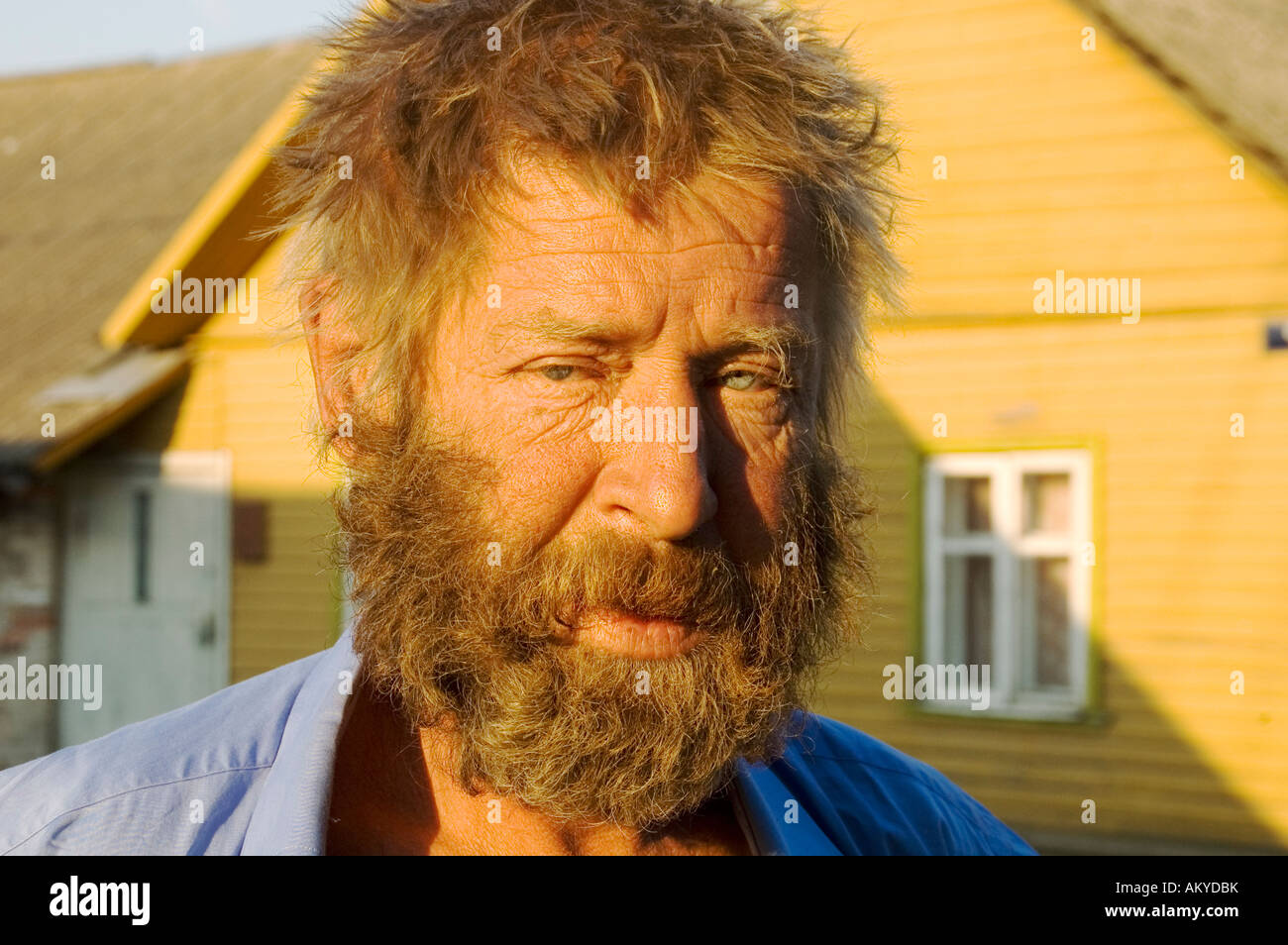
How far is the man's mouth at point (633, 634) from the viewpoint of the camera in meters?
1.70

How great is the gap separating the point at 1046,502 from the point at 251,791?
6963 mm

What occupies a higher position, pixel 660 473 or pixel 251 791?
pixel 660 473

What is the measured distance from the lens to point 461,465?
1804 millimetres

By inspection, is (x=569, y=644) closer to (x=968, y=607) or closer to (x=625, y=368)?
(x=625, y=368)

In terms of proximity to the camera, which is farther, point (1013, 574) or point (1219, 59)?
point (1013, 574)

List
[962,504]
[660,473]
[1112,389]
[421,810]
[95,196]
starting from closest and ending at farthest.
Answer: [660,473] → [421,810] → [1112,389] → [962,504] → [95,196]

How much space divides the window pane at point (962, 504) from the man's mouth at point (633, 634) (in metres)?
6.74

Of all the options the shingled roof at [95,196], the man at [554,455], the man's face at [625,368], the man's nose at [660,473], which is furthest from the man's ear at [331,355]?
the shingled roof at [95,196]

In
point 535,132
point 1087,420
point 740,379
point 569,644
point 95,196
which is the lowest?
point 569,644

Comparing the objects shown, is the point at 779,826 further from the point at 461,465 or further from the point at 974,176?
the point at 974,176

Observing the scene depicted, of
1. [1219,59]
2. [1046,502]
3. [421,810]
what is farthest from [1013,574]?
[421,810]

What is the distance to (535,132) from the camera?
170 centimetres

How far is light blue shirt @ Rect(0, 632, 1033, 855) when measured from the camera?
5.48 ft

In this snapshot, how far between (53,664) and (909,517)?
26.1ft
